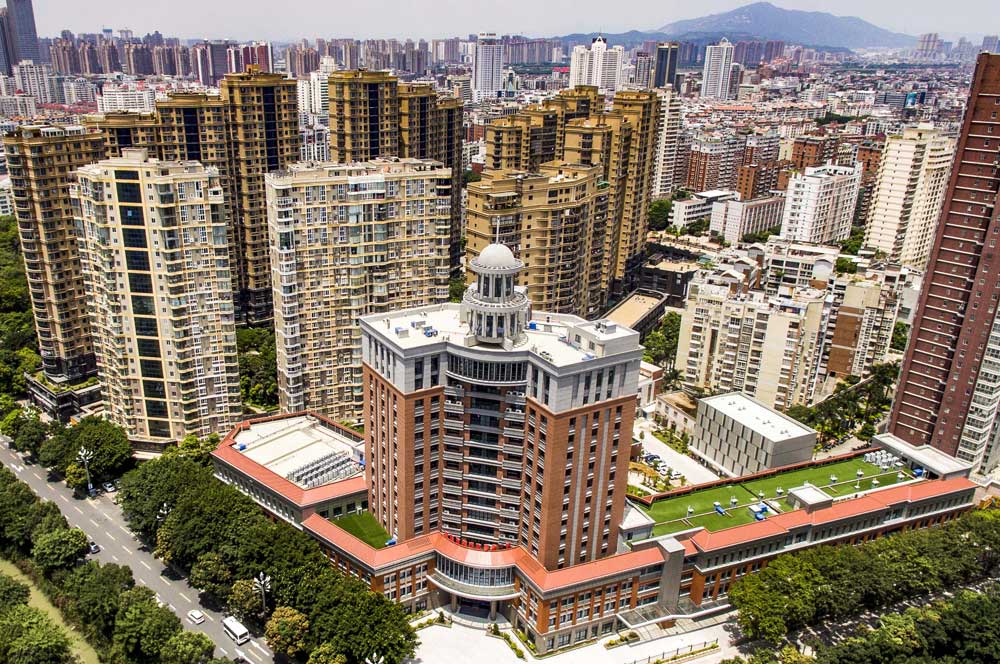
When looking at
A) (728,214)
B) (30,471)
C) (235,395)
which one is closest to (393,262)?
(235,395)

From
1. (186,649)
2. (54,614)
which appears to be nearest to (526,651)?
(186,649)

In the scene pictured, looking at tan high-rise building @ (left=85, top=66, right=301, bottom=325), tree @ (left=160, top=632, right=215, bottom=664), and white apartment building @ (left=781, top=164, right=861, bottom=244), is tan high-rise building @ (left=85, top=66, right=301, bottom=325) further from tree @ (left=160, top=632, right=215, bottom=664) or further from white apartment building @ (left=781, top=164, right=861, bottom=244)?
white apartment building @ (left=781, top=164, right=861, bottom=244)

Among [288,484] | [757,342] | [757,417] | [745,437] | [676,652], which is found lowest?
[676,652]

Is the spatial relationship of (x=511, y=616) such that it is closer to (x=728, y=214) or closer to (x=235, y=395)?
(x=235, y=395)

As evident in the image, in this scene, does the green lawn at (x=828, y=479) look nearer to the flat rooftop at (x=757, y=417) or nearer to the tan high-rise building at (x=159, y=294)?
the flat rooftop at (x=757, y=417)

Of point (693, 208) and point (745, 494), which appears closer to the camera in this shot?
point (745, 494)

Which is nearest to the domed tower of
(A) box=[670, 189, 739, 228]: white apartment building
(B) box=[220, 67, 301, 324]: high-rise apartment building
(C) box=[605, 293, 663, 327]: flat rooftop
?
(C) box=[605, 293, 663, 327]: flat rooftop

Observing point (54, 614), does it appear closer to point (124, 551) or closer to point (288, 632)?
point (124, 551)
